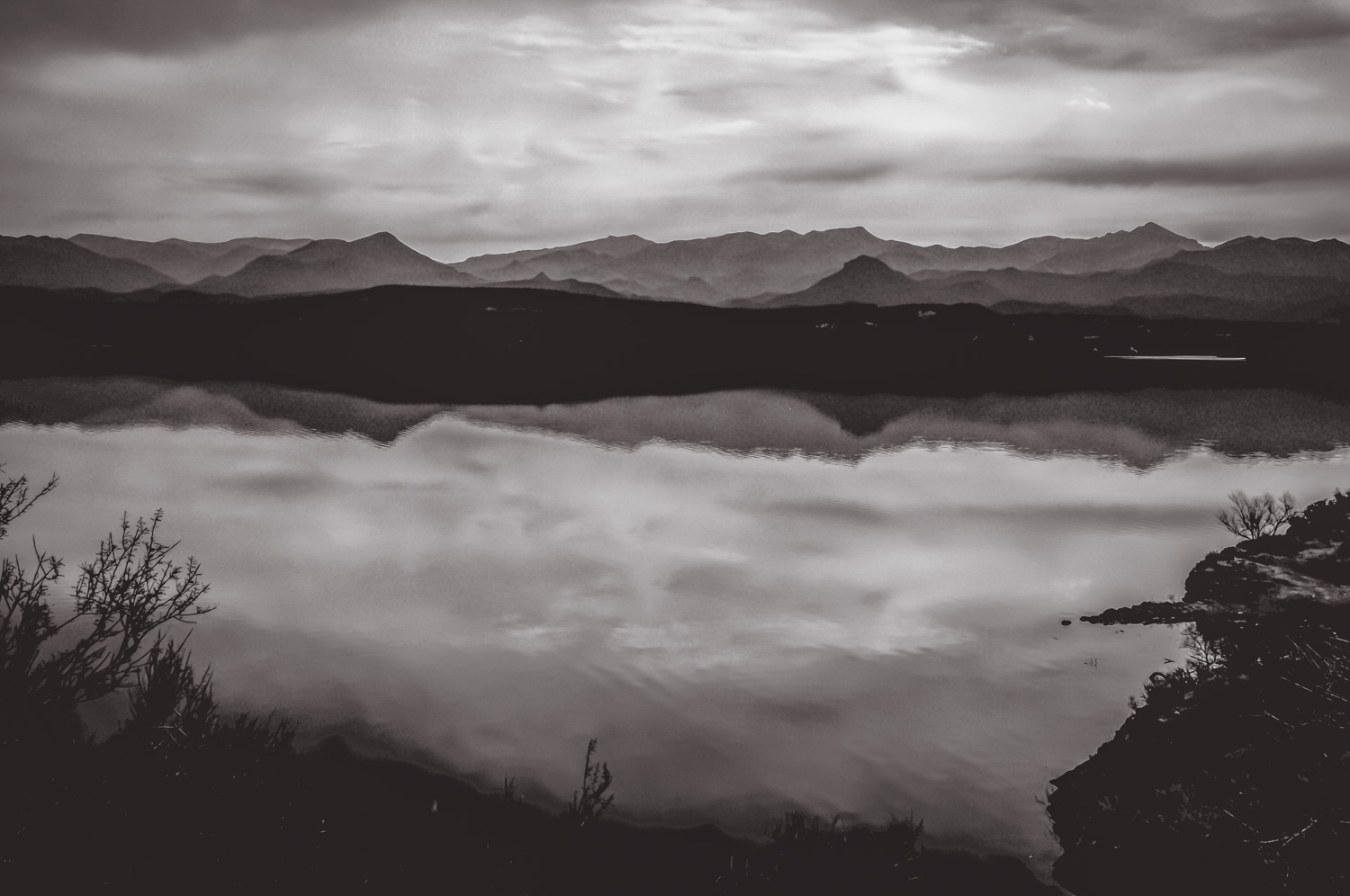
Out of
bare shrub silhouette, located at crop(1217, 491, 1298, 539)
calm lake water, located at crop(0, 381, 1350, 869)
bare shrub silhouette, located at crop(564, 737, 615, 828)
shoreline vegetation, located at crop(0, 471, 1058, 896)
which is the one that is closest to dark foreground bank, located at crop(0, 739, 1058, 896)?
shoreline vegetation, located at crop(0, 471, 1058, 896)

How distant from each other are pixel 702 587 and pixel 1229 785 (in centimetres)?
2558

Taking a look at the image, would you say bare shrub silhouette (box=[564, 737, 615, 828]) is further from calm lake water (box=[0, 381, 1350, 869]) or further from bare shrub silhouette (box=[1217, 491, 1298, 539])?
bare shrub silhouette (box=[1217, 491, 1298, 539])

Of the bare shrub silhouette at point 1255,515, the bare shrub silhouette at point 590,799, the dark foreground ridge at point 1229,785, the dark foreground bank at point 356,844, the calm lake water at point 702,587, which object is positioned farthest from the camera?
the bare shrub silhouette at point 1255,515

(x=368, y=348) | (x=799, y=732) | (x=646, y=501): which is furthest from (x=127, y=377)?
(x=799, y=732)

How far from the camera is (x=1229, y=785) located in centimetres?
1441

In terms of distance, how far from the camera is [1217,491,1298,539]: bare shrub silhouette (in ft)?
130

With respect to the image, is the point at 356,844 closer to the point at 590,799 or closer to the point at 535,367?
the point at 590,799

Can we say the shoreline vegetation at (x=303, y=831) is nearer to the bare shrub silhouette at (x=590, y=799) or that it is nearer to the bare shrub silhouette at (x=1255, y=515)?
the bare shrub silhouette at (x=590, y=799)

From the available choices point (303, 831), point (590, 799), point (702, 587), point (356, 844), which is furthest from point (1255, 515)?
point (303, 831)

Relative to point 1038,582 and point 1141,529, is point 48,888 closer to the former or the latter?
point 1038,582

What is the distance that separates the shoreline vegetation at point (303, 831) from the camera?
13.6 meters

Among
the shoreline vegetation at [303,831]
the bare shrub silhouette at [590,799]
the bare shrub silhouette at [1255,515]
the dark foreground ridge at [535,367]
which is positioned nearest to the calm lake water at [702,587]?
the bare shrub silhouette at [590,799]

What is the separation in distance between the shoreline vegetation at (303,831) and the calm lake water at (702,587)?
1097 millimetres

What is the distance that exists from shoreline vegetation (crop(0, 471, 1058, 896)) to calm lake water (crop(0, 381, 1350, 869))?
110cm
